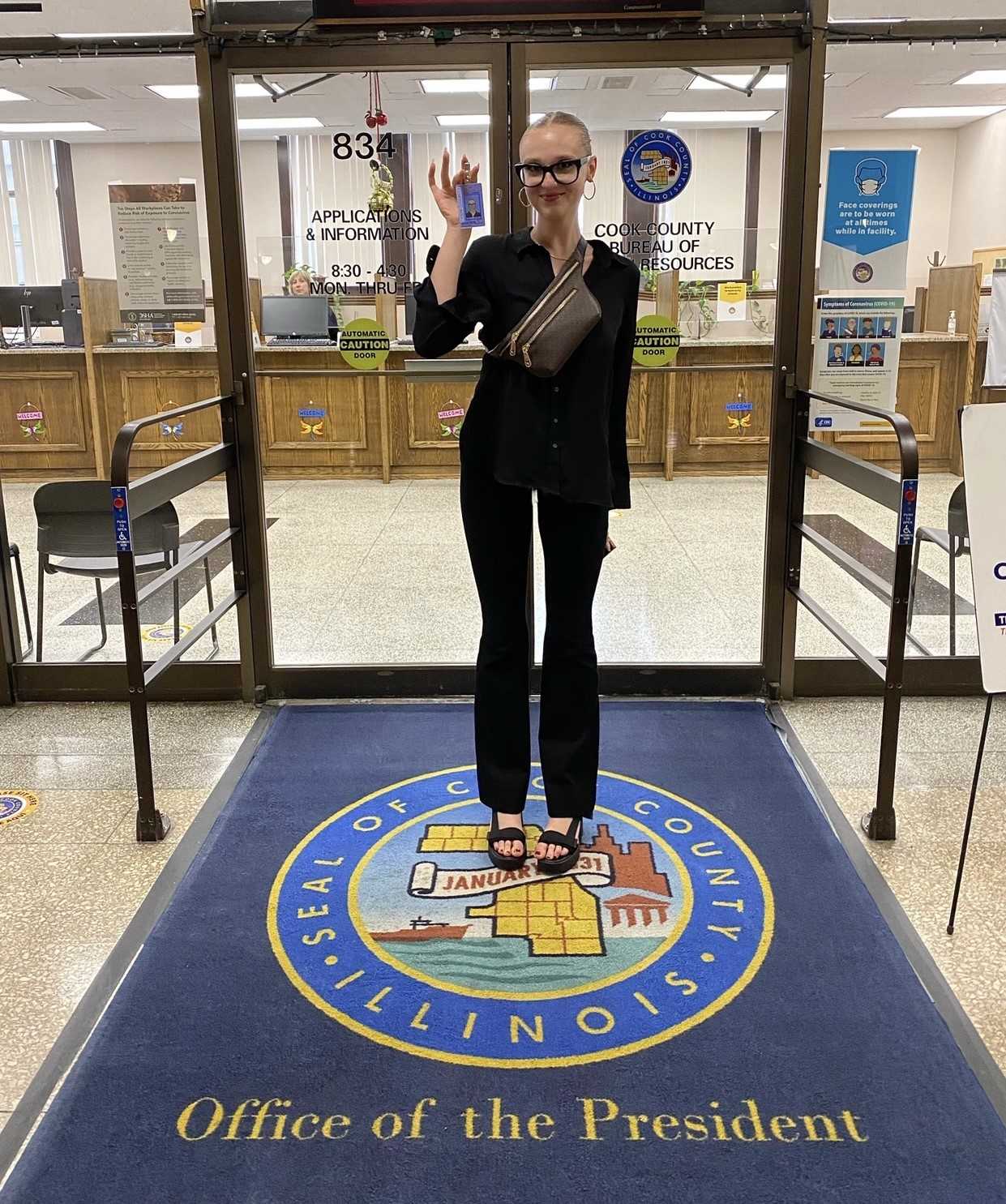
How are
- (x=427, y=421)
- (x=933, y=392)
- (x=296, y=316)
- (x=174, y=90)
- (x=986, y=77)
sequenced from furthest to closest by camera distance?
(x=174, y=90) → (x=986, y=77) → (x=933, y=392) → (x=296, y=316) → (x=427, y=421)

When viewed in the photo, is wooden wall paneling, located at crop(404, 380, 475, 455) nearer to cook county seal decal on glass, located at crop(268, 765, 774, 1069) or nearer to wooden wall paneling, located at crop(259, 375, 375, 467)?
wooden wall paneling, located at crop(259, 375, 375, 467)

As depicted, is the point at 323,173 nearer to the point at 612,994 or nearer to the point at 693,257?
the point at 693,257

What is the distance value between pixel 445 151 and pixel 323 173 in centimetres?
127

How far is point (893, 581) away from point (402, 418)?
2036 mm

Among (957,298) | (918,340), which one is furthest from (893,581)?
(957,298)

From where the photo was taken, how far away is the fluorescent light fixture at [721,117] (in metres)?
3.14

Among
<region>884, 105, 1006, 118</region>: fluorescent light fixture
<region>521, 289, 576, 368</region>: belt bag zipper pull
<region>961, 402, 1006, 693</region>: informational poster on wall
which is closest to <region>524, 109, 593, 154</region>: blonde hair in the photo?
<region>521, 289, 576, 368</region>: belt bag zipper pull

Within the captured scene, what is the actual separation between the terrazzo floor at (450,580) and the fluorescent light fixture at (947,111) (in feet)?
21.4

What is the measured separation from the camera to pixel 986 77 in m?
8.59

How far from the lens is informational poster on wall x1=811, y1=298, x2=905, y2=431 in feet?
10.4

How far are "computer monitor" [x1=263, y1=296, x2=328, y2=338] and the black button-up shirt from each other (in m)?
0.96

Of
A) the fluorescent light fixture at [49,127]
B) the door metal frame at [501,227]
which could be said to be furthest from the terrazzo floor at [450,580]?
the fluorescent light fixture at [49,127]

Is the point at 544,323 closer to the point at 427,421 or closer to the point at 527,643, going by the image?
the point at 527,643

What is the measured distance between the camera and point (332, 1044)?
181 cm
